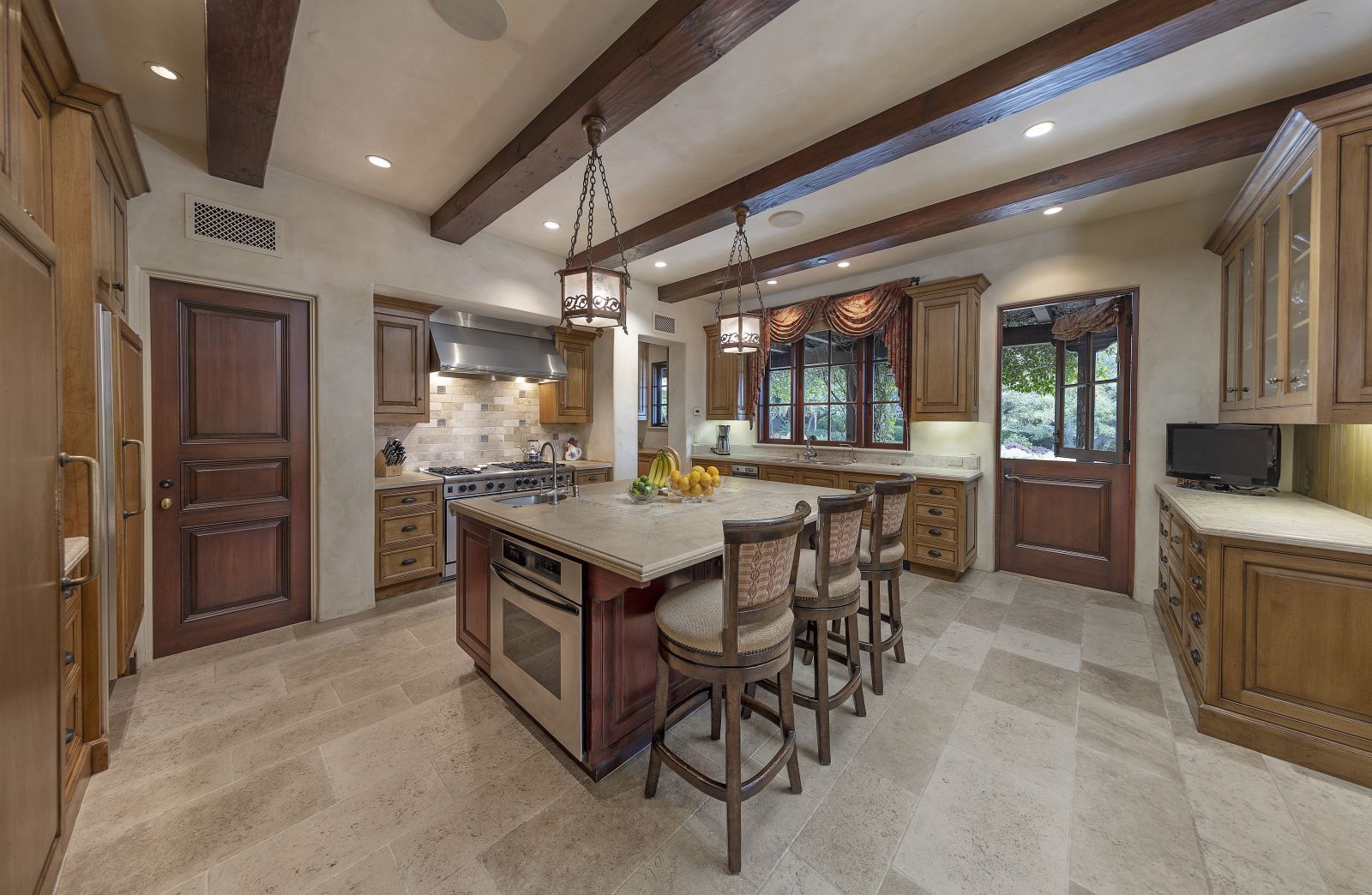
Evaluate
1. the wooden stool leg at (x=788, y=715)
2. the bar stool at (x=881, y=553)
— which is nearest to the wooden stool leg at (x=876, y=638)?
the bar stool at (x=881, y=553)

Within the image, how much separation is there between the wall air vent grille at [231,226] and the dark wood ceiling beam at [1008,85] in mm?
2808

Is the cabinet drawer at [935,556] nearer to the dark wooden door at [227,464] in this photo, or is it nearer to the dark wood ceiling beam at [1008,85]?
the dark wood ceiling beam at [1008,85]

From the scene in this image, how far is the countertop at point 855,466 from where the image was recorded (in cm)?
401

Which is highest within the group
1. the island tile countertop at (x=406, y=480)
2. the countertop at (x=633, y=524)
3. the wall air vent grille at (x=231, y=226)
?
the wall air vent grille at (x=231, y=226)

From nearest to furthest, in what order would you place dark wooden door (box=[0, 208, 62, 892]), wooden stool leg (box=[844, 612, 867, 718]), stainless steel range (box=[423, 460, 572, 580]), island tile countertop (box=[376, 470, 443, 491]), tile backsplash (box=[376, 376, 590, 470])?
dark wooden door (box=[0, 208, 62, 892]) < wooden stool leg (box=[844, 612, 867, 718]) < island tile countertop (box=[376, 470, 443, 491]) < stainless steel range (box=[423, 460, 572, 580]) < tile backsplash (box=[376, 376, 590, 470])

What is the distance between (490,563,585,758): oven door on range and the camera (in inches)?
68.8

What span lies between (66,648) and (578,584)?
1718 mm

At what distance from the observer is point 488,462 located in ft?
15.4

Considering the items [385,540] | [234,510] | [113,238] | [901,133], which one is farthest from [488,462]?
[901,133]

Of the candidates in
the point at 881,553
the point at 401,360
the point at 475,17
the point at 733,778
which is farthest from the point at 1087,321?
the point at 401,360

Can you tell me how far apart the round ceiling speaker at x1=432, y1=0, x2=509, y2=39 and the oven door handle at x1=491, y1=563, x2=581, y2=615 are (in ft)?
7.22

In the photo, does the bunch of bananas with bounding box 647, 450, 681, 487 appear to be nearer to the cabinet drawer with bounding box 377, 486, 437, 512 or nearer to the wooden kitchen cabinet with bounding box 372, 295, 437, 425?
A: the cabinet drawer with bounding box 377, 486, 437, 512

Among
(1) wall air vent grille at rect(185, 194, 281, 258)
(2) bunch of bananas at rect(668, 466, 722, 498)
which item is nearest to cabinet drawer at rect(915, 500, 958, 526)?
(2) bunch of bananas at rect(668, 466, 722, 498)

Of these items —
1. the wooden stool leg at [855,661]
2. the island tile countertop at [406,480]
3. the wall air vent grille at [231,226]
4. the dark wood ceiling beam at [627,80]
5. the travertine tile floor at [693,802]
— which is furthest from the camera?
the island tile countertop at [406,480]
